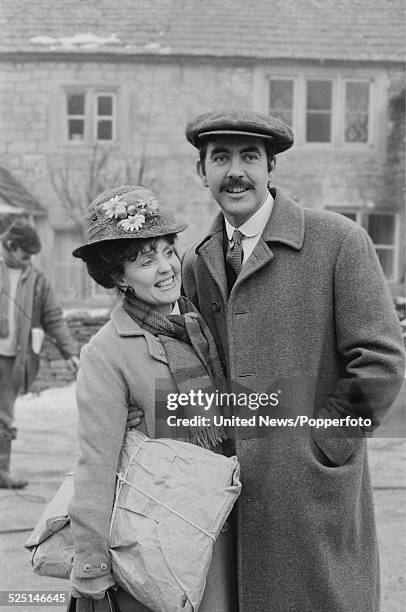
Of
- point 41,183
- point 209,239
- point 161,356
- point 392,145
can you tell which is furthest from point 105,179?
point 161,356

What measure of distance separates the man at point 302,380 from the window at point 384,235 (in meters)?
2.02

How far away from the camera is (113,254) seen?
81.0 inches

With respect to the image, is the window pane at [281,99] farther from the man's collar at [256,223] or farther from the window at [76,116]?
the man's collar at [256,223]

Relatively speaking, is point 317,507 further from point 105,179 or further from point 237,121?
point 105,179

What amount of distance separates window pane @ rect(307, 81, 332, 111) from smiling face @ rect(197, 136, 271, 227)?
215 centimetres

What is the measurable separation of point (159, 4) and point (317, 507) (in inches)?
113

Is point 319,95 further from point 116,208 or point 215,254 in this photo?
point 116,208

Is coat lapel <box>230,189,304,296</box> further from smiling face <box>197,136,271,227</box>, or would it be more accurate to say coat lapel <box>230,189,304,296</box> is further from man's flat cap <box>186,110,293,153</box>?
man's flat cap <box>186,110,293,153</box>

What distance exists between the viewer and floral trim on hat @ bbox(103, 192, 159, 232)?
6.63 ft

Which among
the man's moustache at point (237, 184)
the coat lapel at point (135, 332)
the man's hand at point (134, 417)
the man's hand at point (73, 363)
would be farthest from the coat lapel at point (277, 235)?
the man's hand at point (73, 363)

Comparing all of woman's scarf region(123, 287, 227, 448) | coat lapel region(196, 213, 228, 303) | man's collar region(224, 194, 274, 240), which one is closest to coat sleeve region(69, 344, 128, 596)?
woman's scarf region(123, 287, 227, 448)

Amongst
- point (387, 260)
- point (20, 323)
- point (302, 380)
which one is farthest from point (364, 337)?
point (20, 323)

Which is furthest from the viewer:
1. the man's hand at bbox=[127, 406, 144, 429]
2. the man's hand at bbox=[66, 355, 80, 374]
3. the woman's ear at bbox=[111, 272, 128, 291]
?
the man's hand at bbox=[66, 355, 80, 374]

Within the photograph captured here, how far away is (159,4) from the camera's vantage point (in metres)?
4.16
